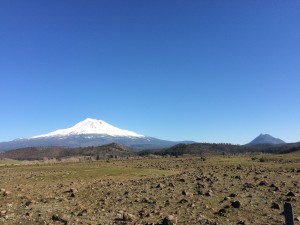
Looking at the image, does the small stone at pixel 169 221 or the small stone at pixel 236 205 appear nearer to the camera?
the small stone at pixel 169 221

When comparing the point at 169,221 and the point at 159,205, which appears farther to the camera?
the point at 159,205

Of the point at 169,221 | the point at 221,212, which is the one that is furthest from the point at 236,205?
the point at 169,221

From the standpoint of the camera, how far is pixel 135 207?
17.0 meters

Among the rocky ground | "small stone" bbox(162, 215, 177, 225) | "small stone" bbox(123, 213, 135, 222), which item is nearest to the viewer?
"small stone" bbox(162, 215, 177, 225)

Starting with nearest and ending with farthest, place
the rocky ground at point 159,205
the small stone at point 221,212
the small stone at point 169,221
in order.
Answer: the small stone at point 169,221, the rocky ground at point 159,205, the small stone at point 221,212

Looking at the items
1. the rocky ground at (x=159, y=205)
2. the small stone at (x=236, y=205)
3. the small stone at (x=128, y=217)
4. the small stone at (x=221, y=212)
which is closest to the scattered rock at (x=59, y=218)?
the rocky ground at (x=159, y=205)

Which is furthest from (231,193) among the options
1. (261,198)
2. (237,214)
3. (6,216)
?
(6,216)

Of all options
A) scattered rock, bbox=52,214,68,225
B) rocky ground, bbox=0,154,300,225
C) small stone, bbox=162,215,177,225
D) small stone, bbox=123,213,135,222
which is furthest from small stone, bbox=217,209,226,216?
scattered rock, bbox=52,214,68,225

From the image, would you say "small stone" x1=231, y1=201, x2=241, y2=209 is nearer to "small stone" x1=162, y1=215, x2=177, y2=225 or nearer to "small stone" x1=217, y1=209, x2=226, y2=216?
"small stone" x1=217, y1=209, x2=226, y2=216

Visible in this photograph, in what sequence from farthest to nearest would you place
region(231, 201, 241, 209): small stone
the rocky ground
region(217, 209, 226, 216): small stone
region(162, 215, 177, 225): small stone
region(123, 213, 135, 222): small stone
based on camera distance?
region(231, 201, 241, 209): small stone < region(217, 209, 226, 216): small stone < the rocky ground < region(123, 213, 135, 222): small stone < region(162, 215, 177, 225): small stone

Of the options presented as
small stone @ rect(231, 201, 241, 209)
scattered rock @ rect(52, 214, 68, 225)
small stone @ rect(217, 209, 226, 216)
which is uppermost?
small stone @ rect(231, 201, 241, 209)

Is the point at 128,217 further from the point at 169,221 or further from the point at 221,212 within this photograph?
the point at 221,212

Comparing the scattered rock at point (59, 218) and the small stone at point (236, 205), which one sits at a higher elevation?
the small stone at point (236, 205)

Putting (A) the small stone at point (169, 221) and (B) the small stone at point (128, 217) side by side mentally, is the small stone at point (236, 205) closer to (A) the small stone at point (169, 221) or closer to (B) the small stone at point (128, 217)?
(A) the small stone at point (169, 221)
